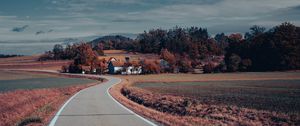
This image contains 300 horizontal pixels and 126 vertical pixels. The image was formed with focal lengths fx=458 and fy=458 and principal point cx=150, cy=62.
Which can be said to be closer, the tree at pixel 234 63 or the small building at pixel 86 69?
the tree at pixel 234 63

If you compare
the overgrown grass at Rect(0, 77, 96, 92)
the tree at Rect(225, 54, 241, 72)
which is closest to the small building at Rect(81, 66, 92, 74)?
the tree at Rect(225, 54, 241, 72)

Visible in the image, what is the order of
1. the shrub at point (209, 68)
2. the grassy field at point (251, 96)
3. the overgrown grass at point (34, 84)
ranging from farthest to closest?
the shrub at point (209, 68) → the overgrown grass at point (34, 84) → the grassy field at point (251, 96)

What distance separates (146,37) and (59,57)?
124 ft

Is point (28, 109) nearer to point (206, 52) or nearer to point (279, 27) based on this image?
point (279, 27)

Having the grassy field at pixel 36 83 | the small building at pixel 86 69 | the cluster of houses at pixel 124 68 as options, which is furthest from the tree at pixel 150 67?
the grassy field at pixel 36 83

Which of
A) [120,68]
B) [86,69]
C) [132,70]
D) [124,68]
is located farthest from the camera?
[86,69]

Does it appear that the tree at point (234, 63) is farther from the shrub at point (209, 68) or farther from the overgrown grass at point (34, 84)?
the overgrown grass at point (34, 84)

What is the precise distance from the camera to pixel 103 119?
58.7ft

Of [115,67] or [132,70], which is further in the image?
[115,67]

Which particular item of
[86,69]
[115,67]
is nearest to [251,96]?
[115,67]

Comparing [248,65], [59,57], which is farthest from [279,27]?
[59,57]

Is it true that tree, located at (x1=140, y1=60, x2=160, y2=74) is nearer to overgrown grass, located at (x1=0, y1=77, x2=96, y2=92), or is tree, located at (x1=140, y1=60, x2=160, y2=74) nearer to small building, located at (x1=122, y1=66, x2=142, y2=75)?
small building, located at (x1=122, y1=66, x2=142, y2=75)

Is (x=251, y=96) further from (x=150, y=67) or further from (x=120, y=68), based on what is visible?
(x=120, y=68)

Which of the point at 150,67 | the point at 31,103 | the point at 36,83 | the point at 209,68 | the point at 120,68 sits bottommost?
the point at 36,83
